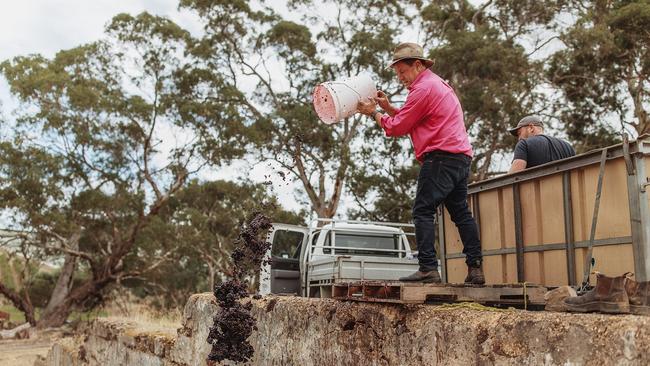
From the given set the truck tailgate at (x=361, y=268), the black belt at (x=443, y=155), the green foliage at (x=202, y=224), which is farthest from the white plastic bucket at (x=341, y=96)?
the green foliage at (x=202, y=224)

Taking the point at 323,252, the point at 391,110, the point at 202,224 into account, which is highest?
the point at 202,224

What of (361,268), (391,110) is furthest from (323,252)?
(391,110)

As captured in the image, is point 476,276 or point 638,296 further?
point 476,276

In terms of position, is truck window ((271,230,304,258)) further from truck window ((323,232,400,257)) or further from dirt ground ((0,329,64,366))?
dirt ground ((0,329,64,366))

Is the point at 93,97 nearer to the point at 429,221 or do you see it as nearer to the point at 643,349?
the point at 429,221

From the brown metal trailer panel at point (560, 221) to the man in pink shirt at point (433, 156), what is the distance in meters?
0.25

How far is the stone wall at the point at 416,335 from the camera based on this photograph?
291 cm

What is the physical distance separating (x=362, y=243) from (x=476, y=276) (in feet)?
27.8

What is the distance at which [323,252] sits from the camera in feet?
42.6

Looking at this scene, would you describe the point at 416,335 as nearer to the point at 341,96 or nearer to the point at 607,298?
the point at 607,298

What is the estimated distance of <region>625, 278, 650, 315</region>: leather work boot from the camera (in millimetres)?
3051

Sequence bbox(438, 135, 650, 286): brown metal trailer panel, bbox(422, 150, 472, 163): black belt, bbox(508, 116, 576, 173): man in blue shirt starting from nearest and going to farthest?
bbox(438, 135, 650, 286): brown metal trailer panel
bbox(422, 150, 472, 163): black belt
bbox(508, 116, 576, 173): man in blue shirt

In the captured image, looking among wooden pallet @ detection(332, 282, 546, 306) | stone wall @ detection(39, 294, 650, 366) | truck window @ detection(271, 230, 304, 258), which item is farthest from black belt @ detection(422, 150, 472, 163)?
truck window @ detection(271, 230, 304, 258)

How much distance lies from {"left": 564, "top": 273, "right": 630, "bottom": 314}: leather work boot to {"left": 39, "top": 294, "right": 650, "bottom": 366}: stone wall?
138mm
